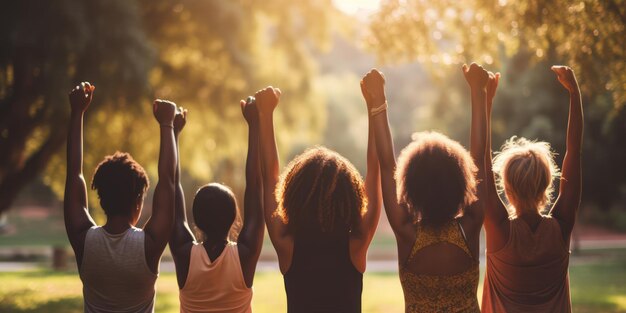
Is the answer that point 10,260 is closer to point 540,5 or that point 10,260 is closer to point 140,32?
point 140,32

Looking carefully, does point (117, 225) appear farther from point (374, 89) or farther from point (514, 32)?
point (514, 32)

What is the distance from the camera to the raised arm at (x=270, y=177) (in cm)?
333

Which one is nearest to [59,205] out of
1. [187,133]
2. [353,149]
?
[353,149]

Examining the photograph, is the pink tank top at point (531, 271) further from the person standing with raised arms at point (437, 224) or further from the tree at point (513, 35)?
the tree at point (513, 35)

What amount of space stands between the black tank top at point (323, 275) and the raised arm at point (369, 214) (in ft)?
0.13

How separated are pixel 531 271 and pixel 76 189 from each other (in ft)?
7.88

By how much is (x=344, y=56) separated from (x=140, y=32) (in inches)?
3259

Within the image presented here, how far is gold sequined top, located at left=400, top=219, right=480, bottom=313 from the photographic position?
3.26 m

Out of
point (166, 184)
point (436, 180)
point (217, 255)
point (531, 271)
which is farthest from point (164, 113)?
point (531, 271)

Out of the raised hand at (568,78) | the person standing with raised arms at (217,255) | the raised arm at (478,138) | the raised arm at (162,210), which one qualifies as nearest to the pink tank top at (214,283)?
the person standing with raised arms at (217,255)

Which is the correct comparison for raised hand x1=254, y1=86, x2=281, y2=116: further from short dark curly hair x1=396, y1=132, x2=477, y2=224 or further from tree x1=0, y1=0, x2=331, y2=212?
tree x1=0, y1=0, x2=331, y2=212

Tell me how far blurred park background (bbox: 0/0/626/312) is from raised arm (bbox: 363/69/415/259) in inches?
164

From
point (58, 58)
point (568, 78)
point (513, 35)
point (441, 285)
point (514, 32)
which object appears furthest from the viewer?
point (58, 58)

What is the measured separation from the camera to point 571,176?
12.2ft
